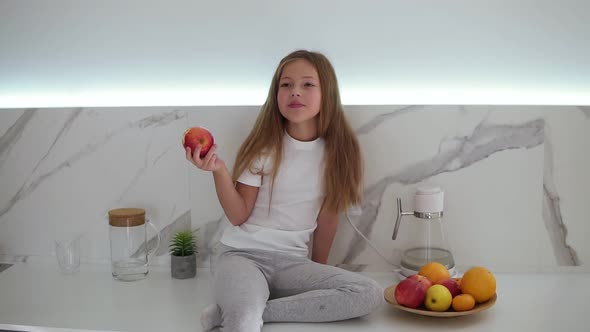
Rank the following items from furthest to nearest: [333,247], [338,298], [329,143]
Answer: [333,247]
[329,143]
[338,298]

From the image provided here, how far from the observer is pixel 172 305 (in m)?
1.57

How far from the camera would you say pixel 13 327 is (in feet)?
4.84

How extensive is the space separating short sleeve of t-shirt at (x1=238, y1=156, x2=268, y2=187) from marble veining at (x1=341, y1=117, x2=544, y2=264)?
12.1 inches

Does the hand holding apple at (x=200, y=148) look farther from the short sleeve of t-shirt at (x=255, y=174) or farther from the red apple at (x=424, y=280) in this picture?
the red apple at (x=424, y=280)

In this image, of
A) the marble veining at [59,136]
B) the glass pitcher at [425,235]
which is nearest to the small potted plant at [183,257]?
the marble veining at [59,136]

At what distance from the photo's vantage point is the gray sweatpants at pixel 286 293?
1.39m

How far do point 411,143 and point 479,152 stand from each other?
0.61 feet

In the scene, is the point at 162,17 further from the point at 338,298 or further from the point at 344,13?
the point at 338,298

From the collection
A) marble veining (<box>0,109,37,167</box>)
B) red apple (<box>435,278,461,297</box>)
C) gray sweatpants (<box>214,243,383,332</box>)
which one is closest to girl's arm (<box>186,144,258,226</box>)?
gray sweatpants (<box>214,243,383,332</box>)

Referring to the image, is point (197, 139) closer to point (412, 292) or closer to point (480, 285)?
point (412, 292)

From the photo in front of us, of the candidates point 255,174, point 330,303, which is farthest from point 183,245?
point 330,303

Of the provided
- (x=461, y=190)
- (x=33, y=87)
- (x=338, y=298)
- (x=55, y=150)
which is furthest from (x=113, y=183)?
(x=461, y=190)

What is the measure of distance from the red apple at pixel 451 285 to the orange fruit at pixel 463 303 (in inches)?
1.4

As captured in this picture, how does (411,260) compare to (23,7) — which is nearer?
(411,260)
